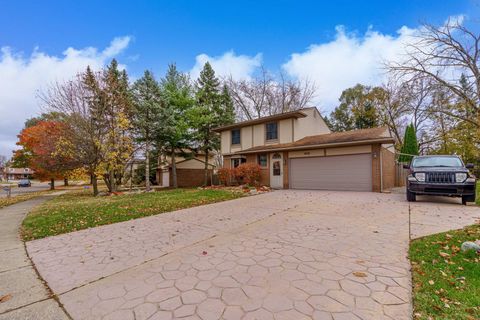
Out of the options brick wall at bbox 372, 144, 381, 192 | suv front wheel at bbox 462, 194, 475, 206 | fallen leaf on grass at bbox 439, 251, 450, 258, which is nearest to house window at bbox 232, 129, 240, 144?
brick wall at bbox 372, 144, 381, 192

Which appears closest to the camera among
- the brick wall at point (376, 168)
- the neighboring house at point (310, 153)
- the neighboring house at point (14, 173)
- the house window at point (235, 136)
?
the brick wall at point (376, 168)

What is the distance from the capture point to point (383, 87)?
2450cm

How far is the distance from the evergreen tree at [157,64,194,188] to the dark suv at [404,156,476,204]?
1506cm

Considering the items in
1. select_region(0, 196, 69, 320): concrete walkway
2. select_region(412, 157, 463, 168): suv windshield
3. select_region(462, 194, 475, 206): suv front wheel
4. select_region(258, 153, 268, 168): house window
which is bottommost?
select_region(0, 196, 69, 320): concrete walkway

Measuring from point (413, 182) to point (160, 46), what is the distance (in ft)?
47.3

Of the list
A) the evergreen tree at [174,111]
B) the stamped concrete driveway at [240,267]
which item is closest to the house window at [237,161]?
the evergreen tree at [174,111]

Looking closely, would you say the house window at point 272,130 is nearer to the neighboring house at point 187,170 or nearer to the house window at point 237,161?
the house window at point 237,161

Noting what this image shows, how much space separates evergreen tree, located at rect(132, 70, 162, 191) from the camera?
54.3ft

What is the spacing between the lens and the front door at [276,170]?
15.3 m

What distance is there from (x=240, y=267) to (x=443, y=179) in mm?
8324

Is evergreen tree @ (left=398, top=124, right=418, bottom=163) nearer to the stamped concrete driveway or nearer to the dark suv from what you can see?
the dark suv

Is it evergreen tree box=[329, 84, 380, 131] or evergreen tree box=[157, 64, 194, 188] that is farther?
evergreen tree box=[329, 84, 380, 131]

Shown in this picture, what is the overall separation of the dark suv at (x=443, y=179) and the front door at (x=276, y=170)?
25.2 feet

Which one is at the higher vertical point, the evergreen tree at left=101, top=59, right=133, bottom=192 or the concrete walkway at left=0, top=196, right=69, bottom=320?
the evergreen tree at left=101, top=59, right=133, bottom=192
